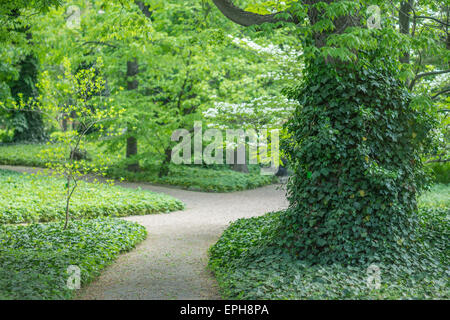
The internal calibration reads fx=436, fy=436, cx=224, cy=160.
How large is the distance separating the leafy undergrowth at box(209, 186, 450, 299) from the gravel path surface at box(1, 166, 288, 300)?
401 millimetres

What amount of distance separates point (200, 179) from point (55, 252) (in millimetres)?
10865

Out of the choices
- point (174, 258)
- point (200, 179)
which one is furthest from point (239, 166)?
point (174, 258)

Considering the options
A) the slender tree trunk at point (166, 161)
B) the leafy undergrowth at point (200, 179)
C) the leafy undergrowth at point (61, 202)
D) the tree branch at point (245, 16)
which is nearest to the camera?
the tree branch at point (245, 16)

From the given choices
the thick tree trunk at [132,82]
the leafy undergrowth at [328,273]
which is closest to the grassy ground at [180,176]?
the thick tree trunk at [132,82]

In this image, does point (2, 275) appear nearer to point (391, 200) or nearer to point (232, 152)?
point (391, 200)

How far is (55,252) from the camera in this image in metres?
6.58

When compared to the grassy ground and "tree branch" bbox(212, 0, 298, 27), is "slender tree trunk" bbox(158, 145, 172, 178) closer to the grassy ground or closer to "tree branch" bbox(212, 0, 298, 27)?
the grassy ground

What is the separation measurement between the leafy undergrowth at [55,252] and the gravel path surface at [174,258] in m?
0.26

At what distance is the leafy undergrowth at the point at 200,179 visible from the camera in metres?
16.6

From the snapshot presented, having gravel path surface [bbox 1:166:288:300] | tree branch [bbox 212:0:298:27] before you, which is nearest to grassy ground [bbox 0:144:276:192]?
gravel path surface [bbox 1:166:288:300]

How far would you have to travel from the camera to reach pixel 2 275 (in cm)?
514

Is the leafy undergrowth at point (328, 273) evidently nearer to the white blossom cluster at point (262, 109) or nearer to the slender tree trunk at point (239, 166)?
the white blossom cluster at point (262, 109)

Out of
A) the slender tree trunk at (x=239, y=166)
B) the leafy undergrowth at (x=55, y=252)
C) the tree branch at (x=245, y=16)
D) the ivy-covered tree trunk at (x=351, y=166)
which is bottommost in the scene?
the slender tree trunk at (x=239, y=166)
